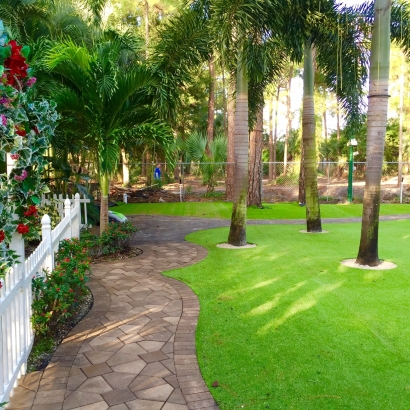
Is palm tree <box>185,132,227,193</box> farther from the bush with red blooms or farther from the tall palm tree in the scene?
the bush with red blooms

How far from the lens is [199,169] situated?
18.5 meters

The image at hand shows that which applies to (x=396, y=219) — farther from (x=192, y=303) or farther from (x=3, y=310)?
(x=3, y=310)

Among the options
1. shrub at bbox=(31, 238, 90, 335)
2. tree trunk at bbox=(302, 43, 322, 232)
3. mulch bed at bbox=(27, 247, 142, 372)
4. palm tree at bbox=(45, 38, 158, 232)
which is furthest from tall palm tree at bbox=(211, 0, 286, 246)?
shrub at bbox=(31, 238, 90, 335)

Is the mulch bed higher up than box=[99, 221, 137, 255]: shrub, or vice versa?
box=[99, 221, 137, 255]: shrub

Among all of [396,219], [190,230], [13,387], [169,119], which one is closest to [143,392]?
[13,387]

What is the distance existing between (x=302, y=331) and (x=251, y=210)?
1073 cm

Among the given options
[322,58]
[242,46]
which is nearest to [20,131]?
[242,46]

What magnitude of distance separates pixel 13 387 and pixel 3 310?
29.3 inches

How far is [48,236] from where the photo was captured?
441 centimetres

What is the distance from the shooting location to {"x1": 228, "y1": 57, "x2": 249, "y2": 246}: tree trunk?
796 cm

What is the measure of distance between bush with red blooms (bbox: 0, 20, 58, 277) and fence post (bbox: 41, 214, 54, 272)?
96cm

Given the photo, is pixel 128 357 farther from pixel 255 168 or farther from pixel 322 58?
pixel 255 168

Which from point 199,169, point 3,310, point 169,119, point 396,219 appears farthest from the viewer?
point 199,169

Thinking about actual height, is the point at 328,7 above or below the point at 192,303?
above
